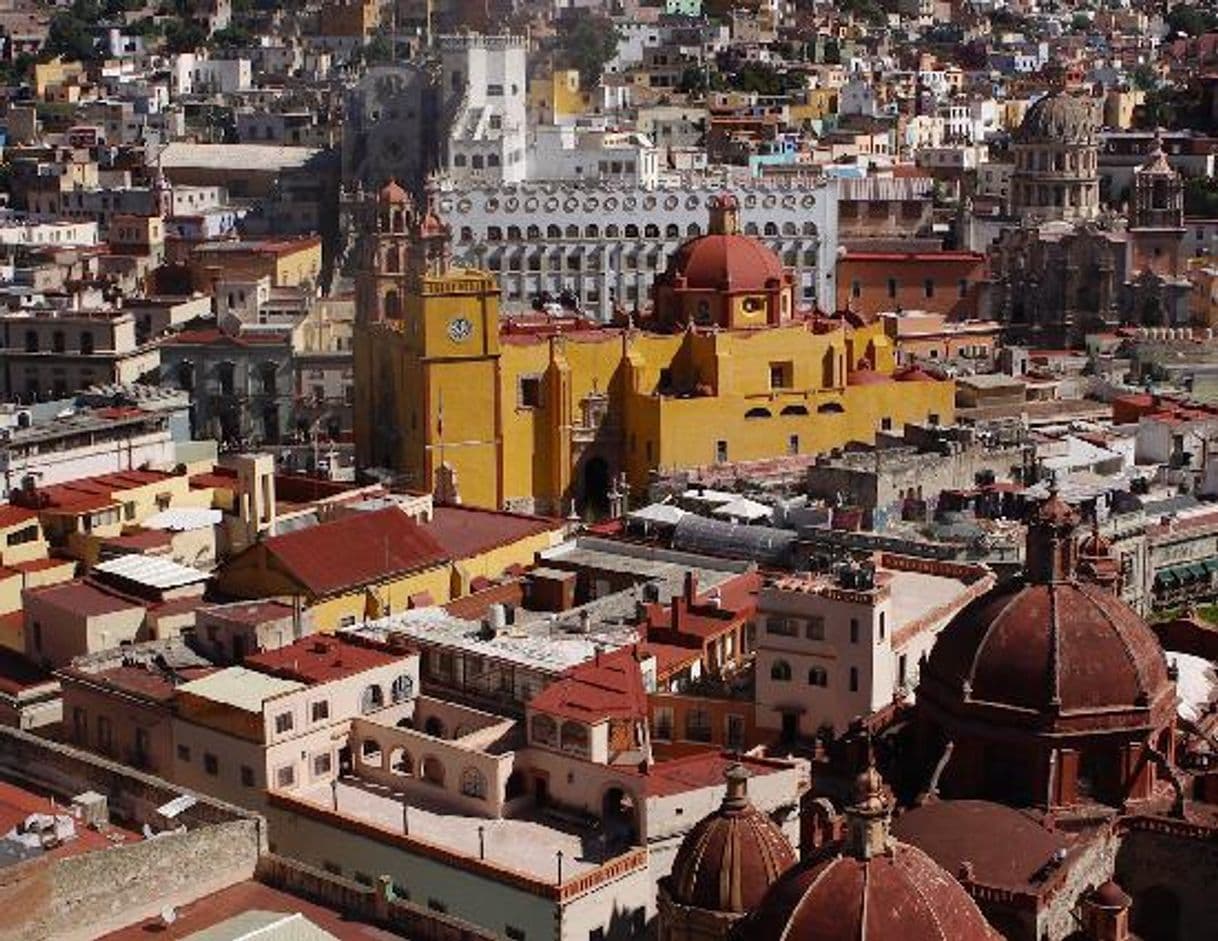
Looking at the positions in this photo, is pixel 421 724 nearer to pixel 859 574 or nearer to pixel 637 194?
pixel 859 574

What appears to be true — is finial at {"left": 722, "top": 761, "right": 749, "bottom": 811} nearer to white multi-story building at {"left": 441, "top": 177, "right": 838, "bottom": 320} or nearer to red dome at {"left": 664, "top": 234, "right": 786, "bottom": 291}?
red dome at {"left": 664, "top": 234, "right": 786, "bottom": 291}

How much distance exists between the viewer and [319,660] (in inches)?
1389

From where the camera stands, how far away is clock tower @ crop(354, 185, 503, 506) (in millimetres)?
54281

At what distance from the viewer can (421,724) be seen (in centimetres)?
3531

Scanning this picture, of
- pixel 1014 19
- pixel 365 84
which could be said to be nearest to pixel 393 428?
pixel 365 84

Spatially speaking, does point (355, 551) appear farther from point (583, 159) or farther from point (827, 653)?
point (583, 159)

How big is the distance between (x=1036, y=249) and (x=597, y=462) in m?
27.6

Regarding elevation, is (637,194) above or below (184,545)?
above

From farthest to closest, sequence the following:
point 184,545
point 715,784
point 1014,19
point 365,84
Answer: point 1014,19, point 365,84, point 184,545, point 715,784

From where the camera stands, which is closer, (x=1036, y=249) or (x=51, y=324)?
(x=51, y=324)

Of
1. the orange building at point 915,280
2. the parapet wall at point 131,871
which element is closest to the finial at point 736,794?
the parapet wall at point 131,871

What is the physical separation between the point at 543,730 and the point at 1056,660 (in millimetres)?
7744

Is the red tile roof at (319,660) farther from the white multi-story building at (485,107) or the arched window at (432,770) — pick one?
the white multi-story building at (485,107)

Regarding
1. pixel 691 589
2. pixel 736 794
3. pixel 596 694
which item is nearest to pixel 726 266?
pixel 691 589
